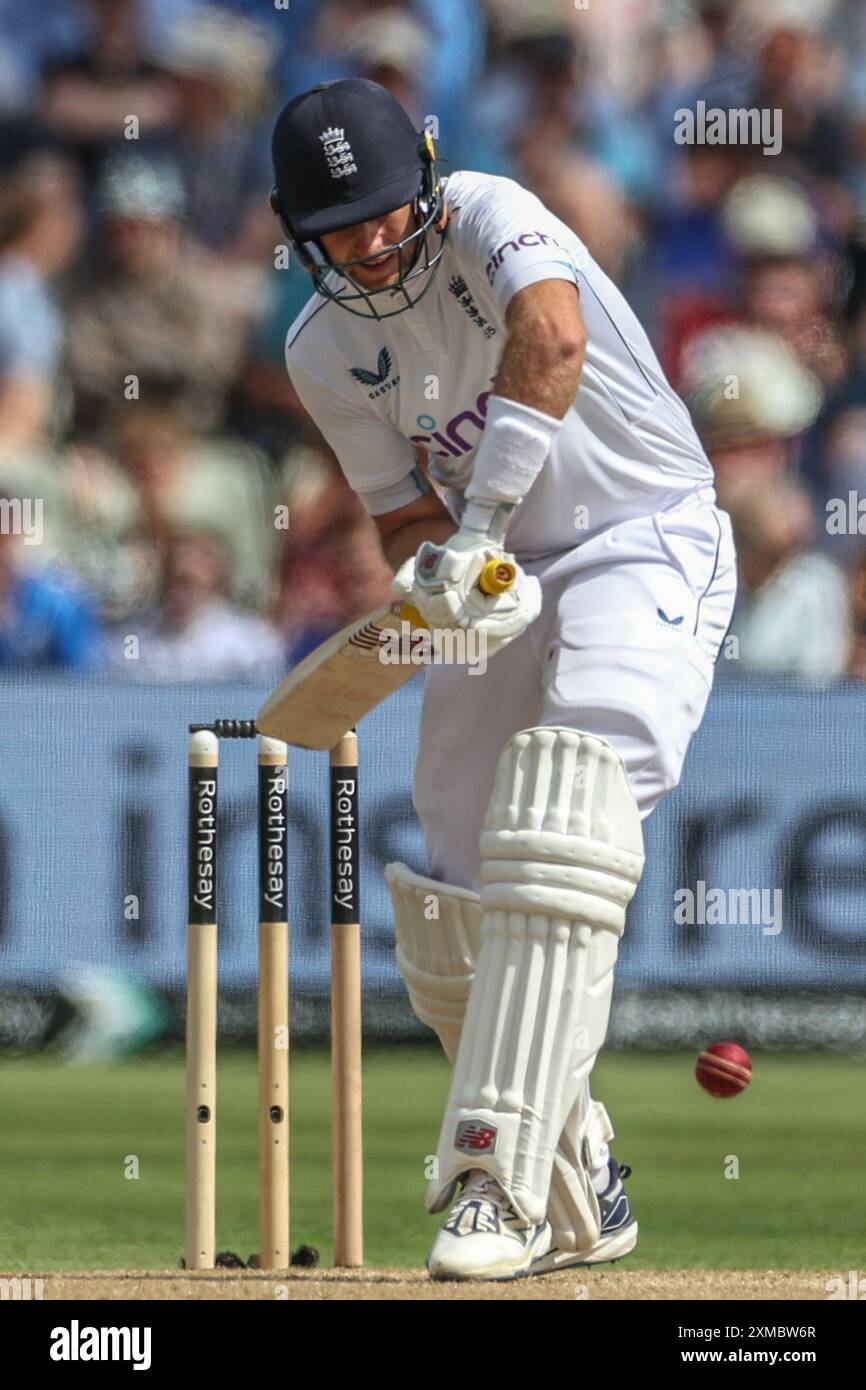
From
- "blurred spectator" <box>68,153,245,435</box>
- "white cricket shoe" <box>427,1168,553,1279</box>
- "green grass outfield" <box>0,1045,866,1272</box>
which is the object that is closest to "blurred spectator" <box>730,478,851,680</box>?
"green grass outfield" <box>0,1045,866,1272</box>

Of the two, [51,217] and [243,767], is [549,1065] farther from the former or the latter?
[51,217]

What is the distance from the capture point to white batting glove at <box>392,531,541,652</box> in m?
3.30

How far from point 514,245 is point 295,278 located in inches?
195

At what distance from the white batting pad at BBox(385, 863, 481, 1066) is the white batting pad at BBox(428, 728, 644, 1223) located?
0.39m

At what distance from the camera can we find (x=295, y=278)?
8.32 m

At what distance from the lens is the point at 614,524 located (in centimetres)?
377

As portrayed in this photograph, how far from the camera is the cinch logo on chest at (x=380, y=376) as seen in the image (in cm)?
387

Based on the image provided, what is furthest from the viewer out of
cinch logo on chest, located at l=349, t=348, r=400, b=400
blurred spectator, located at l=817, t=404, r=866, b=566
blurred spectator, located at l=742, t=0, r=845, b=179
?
blurred spectator, located at l=742, t=0, r=845, b=179

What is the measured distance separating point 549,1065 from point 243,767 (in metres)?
3.77

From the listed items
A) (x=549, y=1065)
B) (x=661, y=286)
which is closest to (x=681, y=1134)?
(x=549, y=1065)

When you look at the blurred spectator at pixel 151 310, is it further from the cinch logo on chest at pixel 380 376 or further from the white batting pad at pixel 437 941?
the white batting pad at pixel 437 941

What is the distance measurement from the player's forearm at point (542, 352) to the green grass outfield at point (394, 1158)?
1.75 m

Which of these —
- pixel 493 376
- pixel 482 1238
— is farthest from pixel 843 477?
pixel 482 1238

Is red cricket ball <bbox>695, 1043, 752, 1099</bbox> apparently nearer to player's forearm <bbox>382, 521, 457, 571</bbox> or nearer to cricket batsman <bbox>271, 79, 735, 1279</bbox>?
cricket batsman <bbox>271, 79, 735, 1279</bbox>
